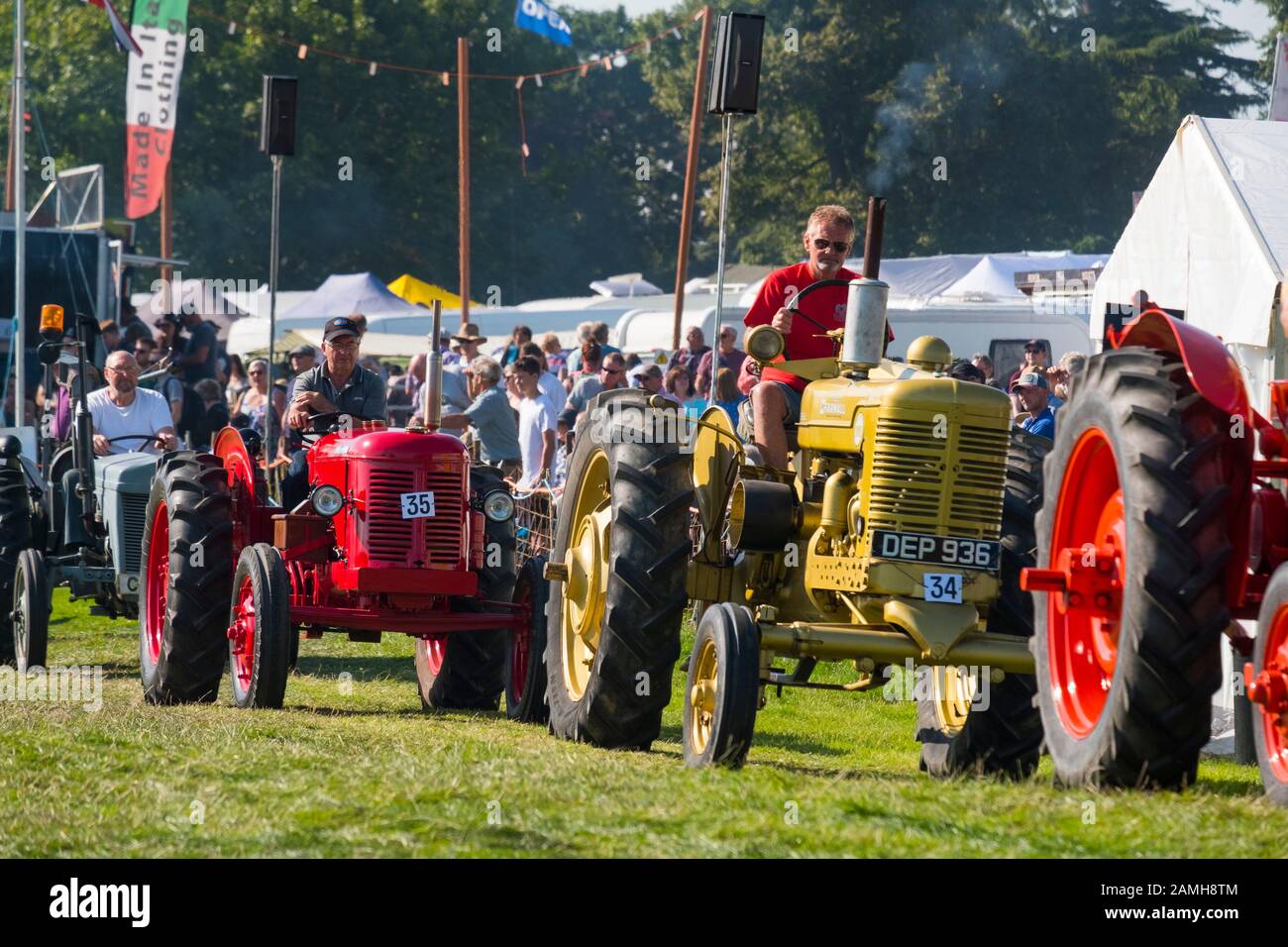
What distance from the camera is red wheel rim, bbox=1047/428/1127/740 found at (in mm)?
6102

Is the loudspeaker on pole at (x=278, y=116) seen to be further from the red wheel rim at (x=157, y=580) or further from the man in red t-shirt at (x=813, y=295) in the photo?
the man in red t-shirt at (x=813, y=295)

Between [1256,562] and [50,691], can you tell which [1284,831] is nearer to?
[1256,562]

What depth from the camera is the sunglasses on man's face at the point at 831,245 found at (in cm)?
859

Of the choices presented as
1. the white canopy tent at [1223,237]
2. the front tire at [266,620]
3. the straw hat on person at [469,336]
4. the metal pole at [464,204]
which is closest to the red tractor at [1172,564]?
the front tire at [266,620]

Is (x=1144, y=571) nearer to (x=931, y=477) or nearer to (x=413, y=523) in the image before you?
(x=931, y=477)

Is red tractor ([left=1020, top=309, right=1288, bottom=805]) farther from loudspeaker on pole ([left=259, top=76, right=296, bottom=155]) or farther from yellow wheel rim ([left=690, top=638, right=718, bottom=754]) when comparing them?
loudspeaker on pole ([left=259, top=76, right=296, bottom=155])

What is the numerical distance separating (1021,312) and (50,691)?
637 inches

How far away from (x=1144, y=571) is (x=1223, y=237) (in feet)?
28.6

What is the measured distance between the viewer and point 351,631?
33.7 ft

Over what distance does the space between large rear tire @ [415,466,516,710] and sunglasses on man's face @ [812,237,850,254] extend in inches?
98.7

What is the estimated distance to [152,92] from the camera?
29.7 metres

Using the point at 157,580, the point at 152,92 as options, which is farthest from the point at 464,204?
the point at 157,580

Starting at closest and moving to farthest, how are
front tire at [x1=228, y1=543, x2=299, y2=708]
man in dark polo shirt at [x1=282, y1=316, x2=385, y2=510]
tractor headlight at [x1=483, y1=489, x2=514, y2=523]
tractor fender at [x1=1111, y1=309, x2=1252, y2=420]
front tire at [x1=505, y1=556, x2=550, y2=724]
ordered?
tractor fender at [x1=1111, y1=309, x2=1252, y2=420]
front tire at [x1=228, y1=543, x2=299, y2=708]
front tire at [x1=505, y1=556, x2=550, y2=724]
tractor headlight at [x1=483, y1=489, x2=514, y2=523]
man in dark polo shirt at [x1=282, y1=316, x2=385, y2=510]

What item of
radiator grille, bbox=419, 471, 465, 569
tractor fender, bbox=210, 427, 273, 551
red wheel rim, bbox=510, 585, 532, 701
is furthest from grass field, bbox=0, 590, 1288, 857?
tractor fender, bbox=210, 427, 273, 551
